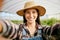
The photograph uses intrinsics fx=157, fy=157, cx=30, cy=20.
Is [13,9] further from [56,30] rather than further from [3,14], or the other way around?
[56,30]

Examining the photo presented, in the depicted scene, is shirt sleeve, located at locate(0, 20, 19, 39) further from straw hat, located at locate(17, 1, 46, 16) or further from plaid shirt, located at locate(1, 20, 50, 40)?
straw hat, located at locate(17, 1, 46, 16)

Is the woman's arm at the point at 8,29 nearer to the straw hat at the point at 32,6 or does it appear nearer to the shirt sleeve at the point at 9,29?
the shirt sleeve at the point at 9,29

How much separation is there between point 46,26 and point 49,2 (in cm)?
19

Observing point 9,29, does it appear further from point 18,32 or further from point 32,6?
point 32,6

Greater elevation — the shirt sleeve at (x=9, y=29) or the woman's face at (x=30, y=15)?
the woman's face at (x=30, y=15)

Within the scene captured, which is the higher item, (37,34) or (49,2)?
(49,2)

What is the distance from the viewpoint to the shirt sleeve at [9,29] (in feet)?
3.62

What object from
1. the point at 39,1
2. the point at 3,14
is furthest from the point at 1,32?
the point at 39,1

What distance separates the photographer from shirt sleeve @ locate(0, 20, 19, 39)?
1103 mm

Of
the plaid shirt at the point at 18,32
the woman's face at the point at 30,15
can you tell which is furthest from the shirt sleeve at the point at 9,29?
the woman's face at the point at 30,15

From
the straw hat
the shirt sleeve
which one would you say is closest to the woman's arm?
the shirt sleeve

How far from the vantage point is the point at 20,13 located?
115 centimetres

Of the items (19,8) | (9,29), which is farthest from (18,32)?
(19,8)

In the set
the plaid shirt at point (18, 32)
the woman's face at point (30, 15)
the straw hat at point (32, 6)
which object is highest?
the straw hat at point (32, 6)
